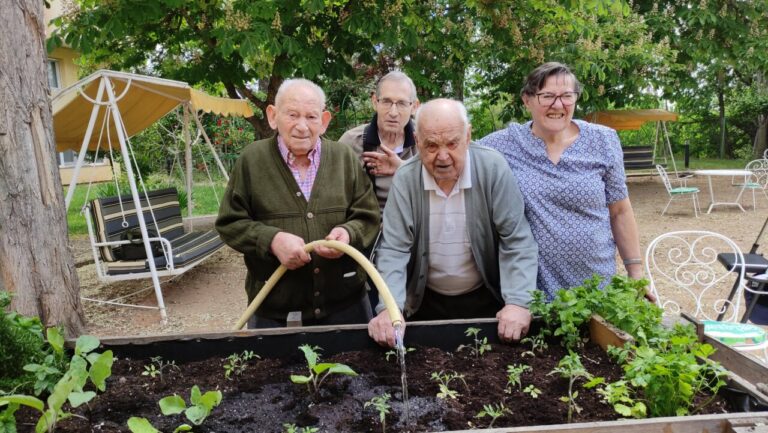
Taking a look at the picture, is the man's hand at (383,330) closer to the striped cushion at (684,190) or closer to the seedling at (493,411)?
the seedling at (493,411)

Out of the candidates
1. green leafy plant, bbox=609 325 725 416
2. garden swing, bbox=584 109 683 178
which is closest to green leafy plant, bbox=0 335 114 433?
green leafy plant, bbox=609 325 725 416

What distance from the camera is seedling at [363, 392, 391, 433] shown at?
146cm

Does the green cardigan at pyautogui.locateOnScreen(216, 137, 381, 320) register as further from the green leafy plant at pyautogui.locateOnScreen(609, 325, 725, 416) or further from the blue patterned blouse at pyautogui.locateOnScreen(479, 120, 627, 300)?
the green leafy plant at pyautogui.locateOnScreen(609, 325, 725, 416)

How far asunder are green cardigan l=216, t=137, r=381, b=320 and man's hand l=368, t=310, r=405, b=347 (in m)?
0.31

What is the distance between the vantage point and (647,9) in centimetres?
920

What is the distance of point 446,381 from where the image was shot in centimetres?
171

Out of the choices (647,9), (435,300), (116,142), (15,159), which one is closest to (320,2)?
(15,159)

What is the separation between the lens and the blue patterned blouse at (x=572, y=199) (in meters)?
2.10

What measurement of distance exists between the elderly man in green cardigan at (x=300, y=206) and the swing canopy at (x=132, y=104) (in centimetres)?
334

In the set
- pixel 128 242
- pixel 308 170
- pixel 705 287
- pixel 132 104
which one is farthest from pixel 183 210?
pixel 308 170

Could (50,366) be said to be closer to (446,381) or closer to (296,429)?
(296,429)

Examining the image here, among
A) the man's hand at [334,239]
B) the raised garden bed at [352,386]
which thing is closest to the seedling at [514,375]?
the raised garden bed at [352,386]

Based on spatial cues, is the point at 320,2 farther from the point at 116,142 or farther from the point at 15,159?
the point at 116,142

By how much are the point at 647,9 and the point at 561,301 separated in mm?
8822
